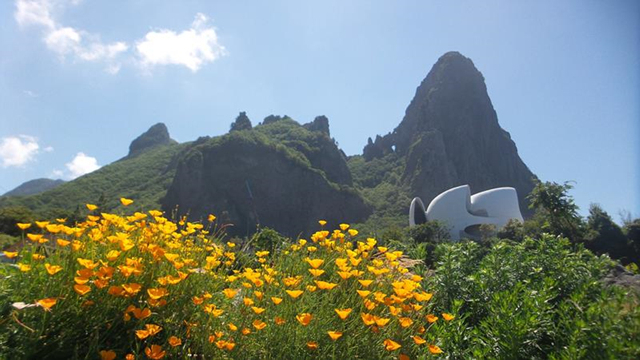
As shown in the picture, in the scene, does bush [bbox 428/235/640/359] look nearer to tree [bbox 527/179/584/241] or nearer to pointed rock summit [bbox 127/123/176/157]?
tree [bbox 527/179/584/241]

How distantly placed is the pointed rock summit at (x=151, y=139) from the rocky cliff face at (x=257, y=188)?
39.7m

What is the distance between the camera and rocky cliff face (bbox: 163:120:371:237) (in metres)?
62.5

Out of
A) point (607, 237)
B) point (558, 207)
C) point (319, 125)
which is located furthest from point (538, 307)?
point (319, 125)

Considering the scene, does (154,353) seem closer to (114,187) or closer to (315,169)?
(315,169)

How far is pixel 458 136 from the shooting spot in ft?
314

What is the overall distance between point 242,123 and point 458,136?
55.6 meters

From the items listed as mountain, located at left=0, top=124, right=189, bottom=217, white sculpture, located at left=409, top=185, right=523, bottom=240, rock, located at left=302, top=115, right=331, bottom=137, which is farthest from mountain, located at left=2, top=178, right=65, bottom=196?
white sculpture, located at left=409, top=185, right=523, bottom=240

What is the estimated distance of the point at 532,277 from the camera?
2629 millimetres

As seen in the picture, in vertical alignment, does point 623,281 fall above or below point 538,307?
below

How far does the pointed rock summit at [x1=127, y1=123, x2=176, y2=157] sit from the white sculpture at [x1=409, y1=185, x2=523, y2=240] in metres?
83.5

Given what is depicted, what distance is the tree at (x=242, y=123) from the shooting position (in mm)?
82000

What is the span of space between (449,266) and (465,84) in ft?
360

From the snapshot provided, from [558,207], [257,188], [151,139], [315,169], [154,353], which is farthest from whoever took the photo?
[151,139]

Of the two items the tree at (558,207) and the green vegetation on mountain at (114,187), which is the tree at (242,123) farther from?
the tree at (558,207)
